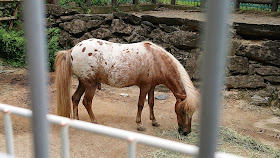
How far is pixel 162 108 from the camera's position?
5.53 metres

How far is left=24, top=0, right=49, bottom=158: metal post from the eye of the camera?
0.64 m

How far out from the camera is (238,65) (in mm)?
6125

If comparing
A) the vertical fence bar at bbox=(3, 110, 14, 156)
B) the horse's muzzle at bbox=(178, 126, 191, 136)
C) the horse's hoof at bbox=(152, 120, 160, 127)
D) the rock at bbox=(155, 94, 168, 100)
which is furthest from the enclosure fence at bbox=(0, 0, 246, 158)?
the rock at bbox=(155, 94, 168, 100)

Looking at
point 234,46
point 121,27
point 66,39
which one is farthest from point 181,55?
point 66,39

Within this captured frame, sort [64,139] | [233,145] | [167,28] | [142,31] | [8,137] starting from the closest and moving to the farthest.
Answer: [64,139], [8,137], [233,145], [167,28], [142,31]

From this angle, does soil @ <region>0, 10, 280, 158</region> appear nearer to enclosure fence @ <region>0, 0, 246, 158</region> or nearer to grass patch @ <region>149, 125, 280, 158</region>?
grass patch @ <region>149, 125, 280, 158</region>

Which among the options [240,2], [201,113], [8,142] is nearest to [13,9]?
[240,2]

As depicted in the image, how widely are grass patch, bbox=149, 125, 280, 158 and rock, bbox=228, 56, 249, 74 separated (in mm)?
1953

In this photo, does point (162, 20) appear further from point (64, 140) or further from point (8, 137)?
point (64, 140)

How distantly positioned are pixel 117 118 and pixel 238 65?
2.95 meters

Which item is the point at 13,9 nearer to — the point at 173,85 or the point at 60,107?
the point at 60,107

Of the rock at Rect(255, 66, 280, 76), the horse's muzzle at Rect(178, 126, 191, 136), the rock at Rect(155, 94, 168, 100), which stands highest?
the rock at Rect(255, 66, 280, 76)

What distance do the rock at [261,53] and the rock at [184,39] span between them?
961 millimetres

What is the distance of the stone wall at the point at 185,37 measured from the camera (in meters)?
5.93
